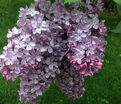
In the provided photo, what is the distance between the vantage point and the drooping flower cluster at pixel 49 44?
1938 millimetres

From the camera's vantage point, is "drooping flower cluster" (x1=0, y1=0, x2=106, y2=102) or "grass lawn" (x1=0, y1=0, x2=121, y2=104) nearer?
"drooping flower cluster" (x1=0, y1=0, x2=106, y2=102)

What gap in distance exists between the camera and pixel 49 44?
6.80ft

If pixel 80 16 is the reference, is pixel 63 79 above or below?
below

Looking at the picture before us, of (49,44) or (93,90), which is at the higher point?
(49,44)

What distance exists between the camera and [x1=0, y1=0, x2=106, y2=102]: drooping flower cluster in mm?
1938

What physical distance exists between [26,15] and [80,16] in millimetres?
320

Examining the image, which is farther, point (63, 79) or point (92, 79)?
point (92, 79)

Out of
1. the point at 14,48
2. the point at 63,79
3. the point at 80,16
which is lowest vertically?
the point at 63,79

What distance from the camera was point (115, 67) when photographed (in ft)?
15.8

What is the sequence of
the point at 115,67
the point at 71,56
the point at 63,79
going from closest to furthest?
the point at 71,56 < the point at 63,79 < the point at 115,67

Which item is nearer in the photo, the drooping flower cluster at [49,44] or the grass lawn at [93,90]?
the drooping flower cluster at [49,44]

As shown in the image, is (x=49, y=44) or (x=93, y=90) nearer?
(x=49, y=44)

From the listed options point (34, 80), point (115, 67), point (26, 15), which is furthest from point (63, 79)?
point (115, 67)

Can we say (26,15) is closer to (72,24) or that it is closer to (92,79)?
(72,24)
